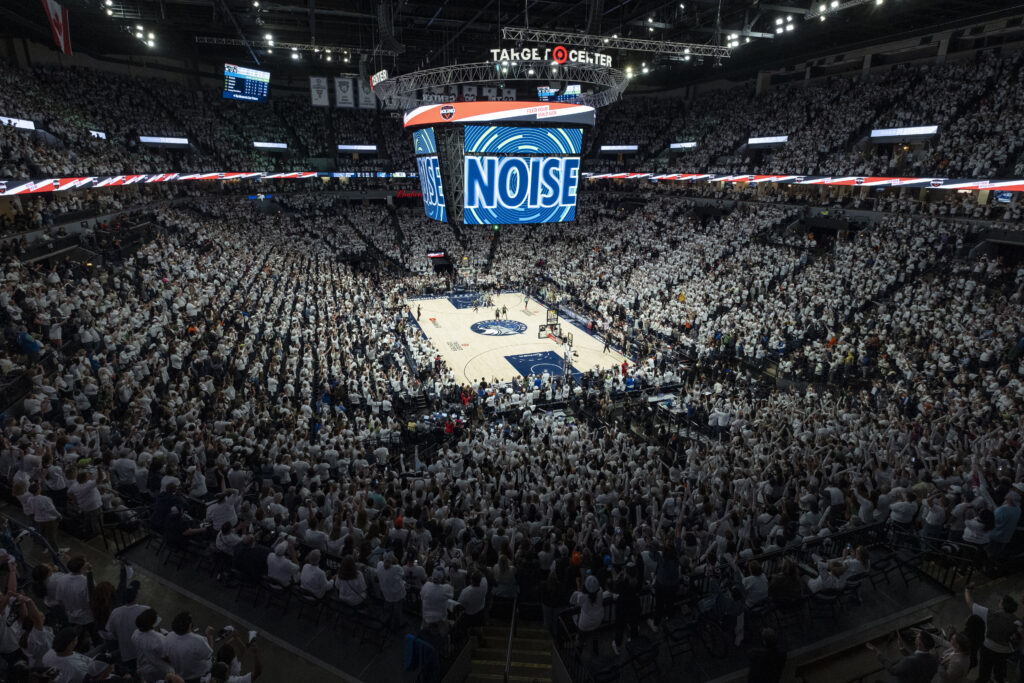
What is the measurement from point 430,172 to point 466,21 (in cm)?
920

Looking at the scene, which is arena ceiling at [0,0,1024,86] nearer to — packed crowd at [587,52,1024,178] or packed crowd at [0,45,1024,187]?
packed crowd at [0,45,1024,187]

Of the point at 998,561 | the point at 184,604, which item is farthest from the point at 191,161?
the point at 998,561

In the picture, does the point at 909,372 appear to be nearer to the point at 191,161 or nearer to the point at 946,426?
the point at 946,426

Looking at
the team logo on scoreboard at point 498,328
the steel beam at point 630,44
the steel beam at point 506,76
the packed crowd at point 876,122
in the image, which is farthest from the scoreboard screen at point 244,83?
the packed crowd at point 876,122

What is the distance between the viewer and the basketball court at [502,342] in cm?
2536

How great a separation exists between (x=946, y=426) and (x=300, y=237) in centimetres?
3759

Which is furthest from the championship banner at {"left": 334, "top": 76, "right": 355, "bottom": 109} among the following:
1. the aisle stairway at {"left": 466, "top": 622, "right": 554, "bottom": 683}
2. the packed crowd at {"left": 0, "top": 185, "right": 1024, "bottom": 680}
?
the aisle stairway at {"left": 466, "top": 622, "right": 554, "bottom": 683}

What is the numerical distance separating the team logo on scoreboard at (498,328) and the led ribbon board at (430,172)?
660 centimetres

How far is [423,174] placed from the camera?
28141 millimetres

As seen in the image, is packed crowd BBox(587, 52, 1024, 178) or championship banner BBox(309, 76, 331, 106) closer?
packed crowd BBox(587, 52, 1024, 178)

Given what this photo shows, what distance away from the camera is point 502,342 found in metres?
28.7

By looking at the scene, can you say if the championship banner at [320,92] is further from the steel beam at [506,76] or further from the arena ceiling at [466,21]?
the steel beam at [506,76]

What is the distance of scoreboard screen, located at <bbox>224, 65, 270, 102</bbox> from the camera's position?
37312 millimetres

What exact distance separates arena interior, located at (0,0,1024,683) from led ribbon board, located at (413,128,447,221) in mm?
281
